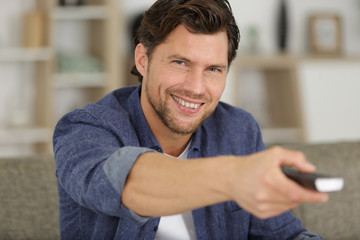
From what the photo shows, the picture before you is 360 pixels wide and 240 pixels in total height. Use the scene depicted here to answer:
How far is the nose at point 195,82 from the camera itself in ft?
5.08

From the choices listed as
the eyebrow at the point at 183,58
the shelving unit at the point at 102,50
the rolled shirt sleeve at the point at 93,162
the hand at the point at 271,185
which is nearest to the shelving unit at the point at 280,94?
the shelving unit at the point at 102,50

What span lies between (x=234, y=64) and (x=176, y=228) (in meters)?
2.89

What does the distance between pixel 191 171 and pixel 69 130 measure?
60cm

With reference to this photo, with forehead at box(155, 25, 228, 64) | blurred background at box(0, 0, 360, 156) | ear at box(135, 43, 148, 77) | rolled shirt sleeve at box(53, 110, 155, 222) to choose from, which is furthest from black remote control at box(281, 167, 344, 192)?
blurred background at box(0, 0, 360, 156)

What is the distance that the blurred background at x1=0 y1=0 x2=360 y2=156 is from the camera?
416 centimetres

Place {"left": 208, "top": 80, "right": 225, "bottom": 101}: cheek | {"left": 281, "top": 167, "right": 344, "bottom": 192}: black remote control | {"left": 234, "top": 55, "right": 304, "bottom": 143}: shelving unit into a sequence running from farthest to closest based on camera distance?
{"left": 234, "top": 55, "right": 304, "bottom": 143}: shelving unit → {"left": 208, "top": 80, "right": 225, "bottom": 101}: cheek → {"left": 281, "top": 167, "right": 344, "bottom": 192}: black remote control

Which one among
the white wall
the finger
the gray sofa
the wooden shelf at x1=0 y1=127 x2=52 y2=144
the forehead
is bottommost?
the wooden shelf at x1=0 y1=127 x2=52 y2=144

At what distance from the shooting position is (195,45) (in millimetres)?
1519

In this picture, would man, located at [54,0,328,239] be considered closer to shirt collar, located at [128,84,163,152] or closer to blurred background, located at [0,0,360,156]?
shirt collar, located at [128,84,163,152]

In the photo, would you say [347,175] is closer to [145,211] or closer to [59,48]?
[145,211]

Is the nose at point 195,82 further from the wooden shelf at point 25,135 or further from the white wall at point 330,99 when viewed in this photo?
the white wall at point 330,99

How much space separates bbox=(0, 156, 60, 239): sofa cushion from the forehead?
483 mm

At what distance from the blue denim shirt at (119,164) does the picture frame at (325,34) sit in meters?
3.21

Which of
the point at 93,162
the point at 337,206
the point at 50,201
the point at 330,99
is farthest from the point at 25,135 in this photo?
the point at 93,162
